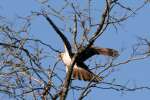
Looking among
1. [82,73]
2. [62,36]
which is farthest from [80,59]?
[62,36]

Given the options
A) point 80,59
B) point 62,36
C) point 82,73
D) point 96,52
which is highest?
point 62,36

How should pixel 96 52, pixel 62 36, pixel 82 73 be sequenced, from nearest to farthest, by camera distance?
pixel 62 36 → pixel 82 73 → pixel 96 52

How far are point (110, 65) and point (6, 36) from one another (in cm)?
158

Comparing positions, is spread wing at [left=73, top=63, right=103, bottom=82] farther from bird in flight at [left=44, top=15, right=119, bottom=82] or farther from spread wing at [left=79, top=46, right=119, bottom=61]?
spread wing at [left=79, top=46, right=119, bottom=61]

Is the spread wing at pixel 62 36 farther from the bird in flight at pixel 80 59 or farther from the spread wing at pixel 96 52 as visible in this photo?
the spread wing at pixel 96 52

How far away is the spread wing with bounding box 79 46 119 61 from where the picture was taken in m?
9.28

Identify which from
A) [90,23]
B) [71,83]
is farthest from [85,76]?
[90,23]

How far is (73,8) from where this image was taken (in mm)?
9117

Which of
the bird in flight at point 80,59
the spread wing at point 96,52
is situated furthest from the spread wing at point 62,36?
the spread wing at point 96,52

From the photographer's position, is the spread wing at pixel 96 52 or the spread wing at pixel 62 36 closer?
the spread wing at pixel 62 36

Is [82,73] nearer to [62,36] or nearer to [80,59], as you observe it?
[80,59]

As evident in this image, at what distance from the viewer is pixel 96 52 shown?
31.7 feet

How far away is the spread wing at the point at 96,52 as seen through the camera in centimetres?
928

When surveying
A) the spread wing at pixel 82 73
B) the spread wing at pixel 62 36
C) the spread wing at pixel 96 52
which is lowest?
the spread wing at pixel 82 73
